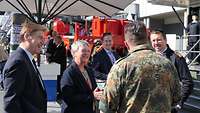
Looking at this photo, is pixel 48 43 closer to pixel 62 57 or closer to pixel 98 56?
pixel 62 57

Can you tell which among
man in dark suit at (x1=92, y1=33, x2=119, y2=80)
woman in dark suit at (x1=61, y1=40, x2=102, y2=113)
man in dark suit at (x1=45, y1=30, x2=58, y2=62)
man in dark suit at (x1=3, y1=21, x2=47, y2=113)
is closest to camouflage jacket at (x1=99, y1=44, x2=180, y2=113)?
man in dark suit at (x1=3, y1=21, x2=47, y2=113)

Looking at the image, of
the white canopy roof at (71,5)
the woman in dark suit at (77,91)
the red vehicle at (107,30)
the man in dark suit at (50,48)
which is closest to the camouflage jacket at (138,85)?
the woman in dark suit at (77,91)

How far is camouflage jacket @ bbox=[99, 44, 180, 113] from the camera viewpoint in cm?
315

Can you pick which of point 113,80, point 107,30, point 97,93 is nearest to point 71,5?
point 97,93

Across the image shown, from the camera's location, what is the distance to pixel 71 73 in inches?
180

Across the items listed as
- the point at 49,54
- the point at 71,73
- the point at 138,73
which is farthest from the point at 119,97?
the point at 49,54

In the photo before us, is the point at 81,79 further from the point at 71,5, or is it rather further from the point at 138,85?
the point at 71,5

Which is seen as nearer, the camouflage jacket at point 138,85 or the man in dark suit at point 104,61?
the camouflage jacket at point 138,85

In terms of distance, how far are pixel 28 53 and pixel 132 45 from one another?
112cm

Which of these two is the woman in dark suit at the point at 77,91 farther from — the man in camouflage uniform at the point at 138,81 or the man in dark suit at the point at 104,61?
the man in dark suit at the point at 104,61

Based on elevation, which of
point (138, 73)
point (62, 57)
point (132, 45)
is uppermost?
point (132, 45)

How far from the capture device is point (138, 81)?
3.16m

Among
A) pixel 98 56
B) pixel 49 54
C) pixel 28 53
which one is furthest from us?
pixel 49 54

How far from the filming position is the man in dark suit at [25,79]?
3.61 meters
